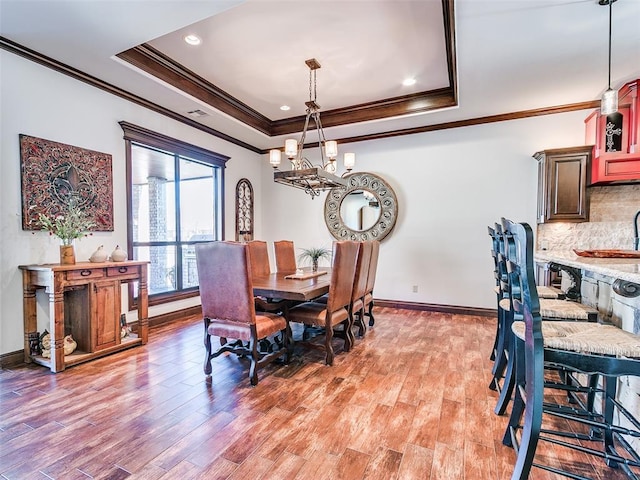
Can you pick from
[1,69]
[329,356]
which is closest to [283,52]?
[1,69]

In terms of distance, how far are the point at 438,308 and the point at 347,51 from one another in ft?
12.2

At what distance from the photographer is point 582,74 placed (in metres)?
3.28

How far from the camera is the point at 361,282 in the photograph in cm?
347

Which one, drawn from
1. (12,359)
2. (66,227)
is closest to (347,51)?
(66,227)

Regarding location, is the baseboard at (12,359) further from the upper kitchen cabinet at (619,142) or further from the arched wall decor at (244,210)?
the upper kitchen cabinet at (619,142)

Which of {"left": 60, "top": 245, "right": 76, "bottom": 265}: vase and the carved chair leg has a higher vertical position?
{"left": 60, "top": 245, "right": 76, "bottom": 265}: vase

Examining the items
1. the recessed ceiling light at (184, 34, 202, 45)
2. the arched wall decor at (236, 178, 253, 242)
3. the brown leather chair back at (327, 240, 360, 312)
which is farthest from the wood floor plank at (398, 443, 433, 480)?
the arched wall decor at (236, 178, 253, 242)

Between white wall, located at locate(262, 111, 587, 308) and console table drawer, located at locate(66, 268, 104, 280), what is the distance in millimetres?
3839

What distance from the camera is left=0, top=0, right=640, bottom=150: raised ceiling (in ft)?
7.80

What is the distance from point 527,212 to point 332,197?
9.64ft

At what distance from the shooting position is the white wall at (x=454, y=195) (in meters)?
4.33

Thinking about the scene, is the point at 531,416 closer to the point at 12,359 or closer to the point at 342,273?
the point at 342,273

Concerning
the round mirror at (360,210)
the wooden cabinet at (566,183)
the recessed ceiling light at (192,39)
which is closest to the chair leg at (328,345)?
the round mirror at (360,210)

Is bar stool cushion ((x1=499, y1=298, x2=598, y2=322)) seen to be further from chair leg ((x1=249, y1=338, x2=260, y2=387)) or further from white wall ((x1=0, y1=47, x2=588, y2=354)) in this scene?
white wall ((x1=0, y1=47, x2=588, y2=354))
